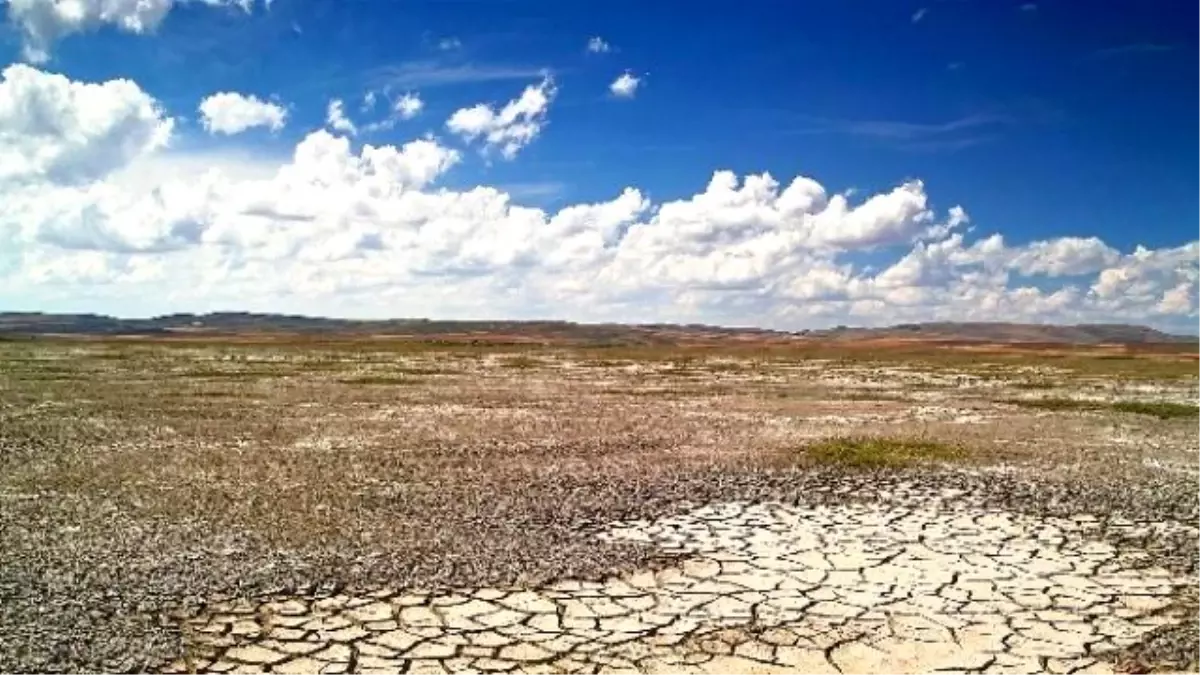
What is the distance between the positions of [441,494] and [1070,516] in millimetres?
10266

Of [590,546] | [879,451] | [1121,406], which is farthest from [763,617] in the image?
[1121,406]

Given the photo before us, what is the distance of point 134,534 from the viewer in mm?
12695

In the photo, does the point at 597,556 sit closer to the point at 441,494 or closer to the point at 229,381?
the point at 441,494

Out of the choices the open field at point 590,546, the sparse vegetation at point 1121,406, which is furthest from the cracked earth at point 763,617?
the sparse vegetation at point 1121,406

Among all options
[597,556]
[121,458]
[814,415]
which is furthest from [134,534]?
[814,415]

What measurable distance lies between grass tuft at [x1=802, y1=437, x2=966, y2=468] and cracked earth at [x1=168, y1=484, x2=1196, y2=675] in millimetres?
7143

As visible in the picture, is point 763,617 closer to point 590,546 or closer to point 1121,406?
point 590,546

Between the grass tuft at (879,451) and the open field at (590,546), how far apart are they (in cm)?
15

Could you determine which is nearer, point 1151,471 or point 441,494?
point 441,494

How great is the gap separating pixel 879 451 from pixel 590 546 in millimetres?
11472

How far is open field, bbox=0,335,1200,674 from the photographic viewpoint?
8.66 metres

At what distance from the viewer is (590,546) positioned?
1240 centimetres

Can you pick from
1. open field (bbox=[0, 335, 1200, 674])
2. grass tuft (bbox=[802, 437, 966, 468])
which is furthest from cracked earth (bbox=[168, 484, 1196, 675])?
grass tuft (bbox=[802, 437, 966, 468])

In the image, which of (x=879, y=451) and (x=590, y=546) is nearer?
(x=590, y=546)
